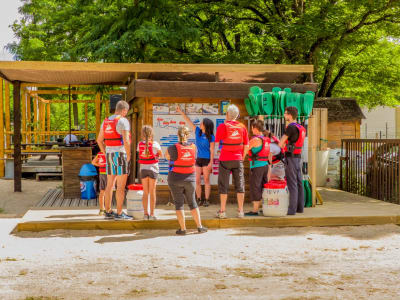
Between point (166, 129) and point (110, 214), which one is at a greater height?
point (166, 129)

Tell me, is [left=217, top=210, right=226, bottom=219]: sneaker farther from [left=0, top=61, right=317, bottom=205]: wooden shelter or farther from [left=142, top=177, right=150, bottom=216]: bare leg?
[left=0, top=61, right=317, bottom=205]: wooden shelter

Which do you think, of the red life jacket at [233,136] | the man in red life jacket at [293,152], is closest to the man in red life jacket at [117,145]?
the red life jacket at [233,136]

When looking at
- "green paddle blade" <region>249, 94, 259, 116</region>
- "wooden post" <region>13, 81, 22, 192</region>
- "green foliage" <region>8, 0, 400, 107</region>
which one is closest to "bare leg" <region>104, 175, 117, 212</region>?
"green paddle blade" <region>249, 94, 259, 116</region>

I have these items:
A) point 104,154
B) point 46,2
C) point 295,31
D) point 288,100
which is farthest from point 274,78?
point 46,2

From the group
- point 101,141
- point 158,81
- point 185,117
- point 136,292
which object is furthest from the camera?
point 185,117

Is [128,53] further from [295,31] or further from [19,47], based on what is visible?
[19,47]

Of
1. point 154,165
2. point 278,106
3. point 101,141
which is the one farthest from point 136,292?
point 278,106

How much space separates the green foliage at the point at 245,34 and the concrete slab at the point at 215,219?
274 inches

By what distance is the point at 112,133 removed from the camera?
784 cm

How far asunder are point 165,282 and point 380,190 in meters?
7.73

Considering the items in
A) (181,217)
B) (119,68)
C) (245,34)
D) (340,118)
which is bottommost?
(181,217)

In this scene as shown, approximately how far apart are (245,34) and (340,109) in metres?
4.71

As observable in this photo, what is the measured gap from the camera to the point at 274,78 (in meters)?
12.5

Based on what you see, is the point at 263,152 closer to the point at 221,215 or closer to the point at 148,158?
the point at 221,215
